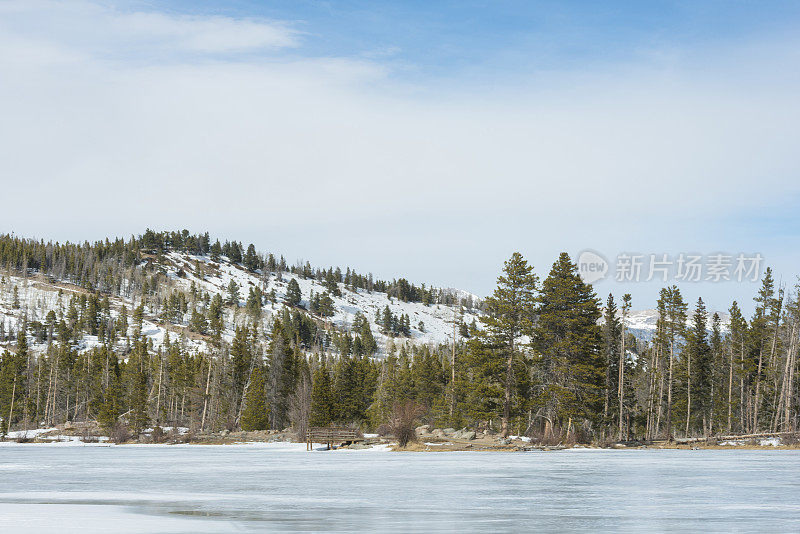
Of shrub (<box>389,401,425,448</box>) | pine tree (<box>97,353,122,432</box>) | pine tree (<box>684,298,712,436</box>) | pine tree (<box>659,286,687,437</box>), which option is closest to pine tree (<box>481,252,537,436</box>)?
shrub (<box>389,401,425,448</box>)

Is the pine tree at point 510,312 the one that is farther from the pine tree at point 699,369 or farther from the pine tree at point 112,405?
the pine tree at point 112,405

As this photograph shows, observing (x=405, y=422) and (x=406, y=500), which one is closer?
(x=406, y=500)

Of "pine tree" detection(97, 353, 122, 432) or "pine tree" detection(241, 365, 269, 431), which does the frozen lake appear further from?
"pine tree" detection(97, 353, 122, 432)

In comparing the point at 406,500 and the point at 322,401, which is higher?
the point at 406,500

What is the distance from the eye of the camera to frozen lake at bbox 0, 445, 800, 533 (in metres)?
13.1

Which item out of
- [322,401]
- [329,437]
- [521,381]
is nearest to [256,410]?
[322,401]

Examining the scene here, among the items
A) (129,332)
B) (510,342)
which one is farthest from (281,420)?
(129,332)

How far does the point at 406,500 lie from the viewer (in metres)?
17.2

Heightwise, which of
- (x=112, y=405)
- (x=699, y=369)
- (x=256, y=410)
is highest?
(x=699, y=369)

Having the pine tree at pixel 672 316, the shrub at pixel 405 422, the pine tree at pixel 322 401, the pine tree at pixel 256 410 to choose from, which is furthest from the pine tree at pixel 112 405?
the pine tree at pixel 672 316

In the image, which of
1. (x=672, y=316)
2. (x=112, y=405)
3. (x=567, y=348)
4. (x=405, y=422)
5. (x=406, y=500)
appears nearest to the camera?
(x=406, y=500)

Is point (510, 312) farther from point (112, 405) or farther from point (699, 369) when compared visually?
point (112, 405)

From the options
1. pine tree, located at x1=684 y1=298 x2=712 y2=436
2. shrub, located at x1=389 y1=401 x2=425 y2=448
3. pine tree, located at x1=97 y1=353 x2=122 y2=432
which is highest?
pine tree, located at x1=684 y1=298 x2=712 y2=436

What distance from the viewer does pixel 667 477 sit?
2420 cm
